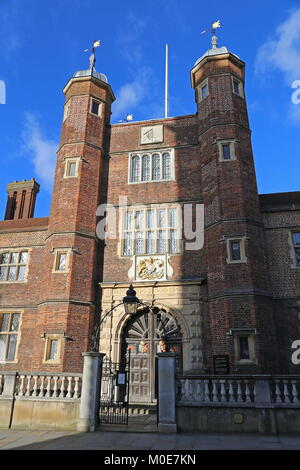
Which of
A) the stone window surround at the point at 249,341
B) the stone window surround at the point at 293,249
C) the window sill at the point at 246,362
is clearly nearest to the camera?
the window sill at the point at 246,362

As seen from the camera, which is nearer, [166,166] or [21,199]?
[166,166]

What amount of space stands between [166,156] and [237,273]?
6.58 meters

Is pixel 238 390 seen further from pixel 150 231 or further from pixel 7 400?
pixel 150 231

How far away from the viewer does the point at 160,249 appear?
14.8 metres

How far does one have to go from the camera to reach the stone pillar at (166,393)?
362 inches

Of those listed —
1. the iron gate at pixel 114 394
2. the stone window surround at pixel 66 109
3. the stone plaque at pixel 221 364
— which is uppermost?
the stone window surround at pixel 66 109

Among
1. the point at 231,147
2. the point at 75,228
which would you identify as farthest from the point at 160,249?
the point at 231,147

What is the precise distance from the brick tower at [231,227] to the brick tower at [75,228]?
14.6ft

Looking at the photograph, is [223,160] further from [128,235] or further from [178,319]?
[178,319]

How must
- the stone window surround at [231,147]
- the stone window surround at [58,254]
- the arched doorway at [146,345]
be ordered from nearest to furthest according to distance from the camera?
the arched doorway at [146,345]
the stone window surround at [58,254]
the stone window surround at [231,147]

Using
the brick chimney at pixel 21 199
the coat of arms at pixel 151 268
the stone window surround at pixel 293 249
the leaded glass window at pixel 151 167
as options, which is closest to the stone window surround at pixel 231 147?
the leaded glass window at pixel 151 167

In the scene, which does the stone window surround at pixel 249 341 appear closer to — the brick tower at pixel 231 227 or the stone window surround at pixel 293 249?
the brick tower at pixel 231 227

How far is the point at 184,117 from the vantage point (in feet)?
56.4

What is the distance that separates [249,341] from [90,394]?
17.7ft
